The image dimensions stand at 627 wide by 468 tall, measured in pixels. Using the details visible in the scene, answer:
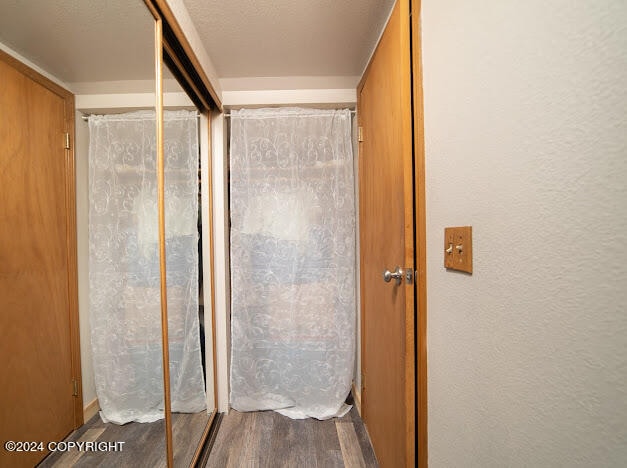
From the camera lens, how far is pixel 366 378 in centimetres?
155

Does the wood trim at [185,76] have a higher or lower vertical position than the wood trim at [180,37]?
lower

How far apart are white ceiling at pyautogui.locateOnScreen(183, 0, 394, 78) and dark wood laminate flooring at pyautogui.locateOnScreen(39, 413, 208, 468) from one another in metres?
1.72

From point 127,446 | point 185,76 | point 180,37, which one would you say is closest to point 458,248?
point 127,446

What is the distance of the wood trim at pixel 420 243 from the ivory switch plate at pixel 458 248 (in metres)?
0.13

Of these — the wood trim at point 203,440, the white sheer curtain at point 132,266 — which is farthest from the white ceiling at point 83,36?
the wood trim at point 203,440

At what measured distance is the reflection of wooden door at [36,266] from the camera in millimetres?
473

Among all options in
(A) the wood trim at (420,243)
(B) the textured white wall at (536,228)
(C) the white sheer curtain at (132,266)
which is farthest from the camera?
(A) the wood trim at (420,243)

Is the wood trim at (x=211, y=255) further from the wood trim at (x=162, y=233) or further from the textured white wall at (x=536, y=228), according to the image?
the textured white wall at (x=536, y=228)

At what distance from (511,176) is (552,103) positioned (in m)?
0.13

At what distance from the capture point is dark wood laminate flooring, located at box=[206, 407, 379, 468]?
1.38 meters

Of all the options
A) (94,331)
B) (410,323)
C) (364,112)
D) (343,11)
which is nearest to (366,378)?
(410,323)

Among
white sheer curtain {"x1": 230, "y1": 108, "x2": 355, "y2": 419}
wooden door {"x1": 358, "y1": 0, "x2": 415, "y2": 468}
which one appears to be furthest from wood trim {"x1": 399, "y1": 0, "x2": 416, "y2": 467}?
white sheer curtain {"x1": 230, "y1": 108, "x2": 355, "y2": 419}

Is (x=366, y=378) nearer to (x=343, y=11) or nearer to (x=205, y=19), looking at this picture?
(x=343, y=11)

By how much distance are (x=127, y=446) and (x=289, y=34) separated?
194 centimetres
